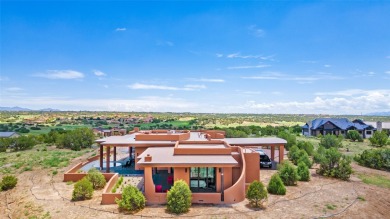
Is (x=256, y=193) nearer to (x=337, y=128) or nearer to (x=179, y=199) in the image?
(x=179, y=199)

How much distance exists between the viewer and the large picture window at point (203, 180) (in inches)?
799

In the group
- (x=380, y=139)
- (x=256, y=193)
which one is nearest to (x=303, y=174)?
(x=256, y=193)

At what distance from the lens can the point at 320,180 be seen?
26094mm

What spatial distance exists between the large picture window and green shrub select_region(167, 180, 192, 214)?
2026 mm

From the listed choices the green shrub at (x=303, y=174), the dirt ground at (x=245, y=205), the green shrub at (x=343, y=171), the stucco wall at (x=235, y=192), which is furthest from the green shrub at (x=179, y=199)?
the green shrub at (x=343, y=171)

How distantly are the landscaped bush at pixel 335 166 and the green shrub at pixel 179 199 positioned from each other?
15134 mm

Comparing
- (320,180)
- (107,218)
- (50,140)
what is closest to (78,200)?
(107,218)

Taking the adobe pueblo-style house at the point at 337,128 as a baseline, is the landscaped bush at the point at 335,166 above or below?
below

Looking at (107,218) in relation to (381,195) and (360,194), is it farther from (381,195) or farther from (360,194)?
(381,195)

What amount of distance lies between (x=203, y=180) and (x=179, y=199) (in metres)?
3.00

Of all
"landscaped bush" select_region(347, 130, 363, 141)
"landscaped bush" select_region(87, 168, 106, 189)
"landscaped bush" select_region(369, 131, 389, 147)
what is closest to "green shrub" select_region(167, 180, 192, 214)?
"landscaped bush" select_region(87, 168, 106, 189)

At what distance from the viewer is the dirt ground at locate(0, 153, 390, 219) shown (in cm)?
1777

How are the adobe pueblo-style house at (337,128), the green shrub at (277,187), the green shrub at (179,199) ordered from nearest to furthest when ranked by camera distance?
the green shrub at (179,199) → the green shrub at (277,187) → the adobe pueblo-style house at (337,128)

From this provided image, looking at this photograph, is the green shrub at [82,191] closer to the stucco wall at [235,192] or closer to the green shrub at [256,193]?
the stucco wall at [235,192]
